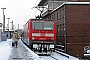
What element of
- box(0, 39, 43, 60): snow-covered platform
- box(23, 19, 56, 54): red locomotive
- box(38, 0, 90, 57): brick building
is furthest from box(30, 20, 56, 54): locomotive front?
box(38, 0, 90, 57): brick building

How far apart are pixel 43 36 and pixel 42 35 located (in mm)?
144

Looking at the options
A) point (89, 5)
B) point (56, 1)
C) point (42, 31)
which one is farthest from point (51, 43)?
point (56, 1)

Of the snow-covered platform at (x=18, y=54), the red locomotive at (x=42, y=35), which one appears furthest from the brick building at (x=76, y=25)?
the snow-covered platform at (x=18, y=54)

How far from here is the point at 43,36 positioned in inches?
1101

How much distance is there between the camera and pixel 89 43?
36.7 metres

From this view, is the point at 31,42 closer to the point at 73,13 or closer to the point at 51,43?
the point at 51,43

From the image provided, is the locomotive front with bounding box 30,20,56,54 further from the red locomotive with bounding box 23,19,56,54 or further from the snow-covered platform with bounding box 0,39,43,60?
the snow-covered platform with bounding box 0,39,43,60

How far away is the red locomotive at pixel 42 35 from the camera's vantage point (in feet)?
90.9

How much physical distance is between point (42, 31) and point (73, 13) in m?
9.96

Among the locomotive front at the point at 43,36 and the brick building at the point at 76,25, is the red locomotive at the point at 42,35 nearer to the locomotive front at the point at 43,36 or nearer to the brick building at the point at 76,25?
the locomotive front at the point at 43,36

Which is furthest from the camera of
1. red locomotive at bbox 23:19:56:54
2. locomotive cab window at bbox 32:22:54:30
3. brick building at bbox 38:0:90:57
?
brick building at bbox 38:0:90:57

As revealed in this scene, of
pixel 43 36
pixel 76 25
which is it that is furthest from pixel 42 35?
pixel 76 25

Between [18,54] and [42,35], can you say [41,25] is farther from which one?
[18,54]

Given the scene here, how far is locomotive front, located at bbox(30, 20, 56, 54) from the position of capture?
2770 centimetres
